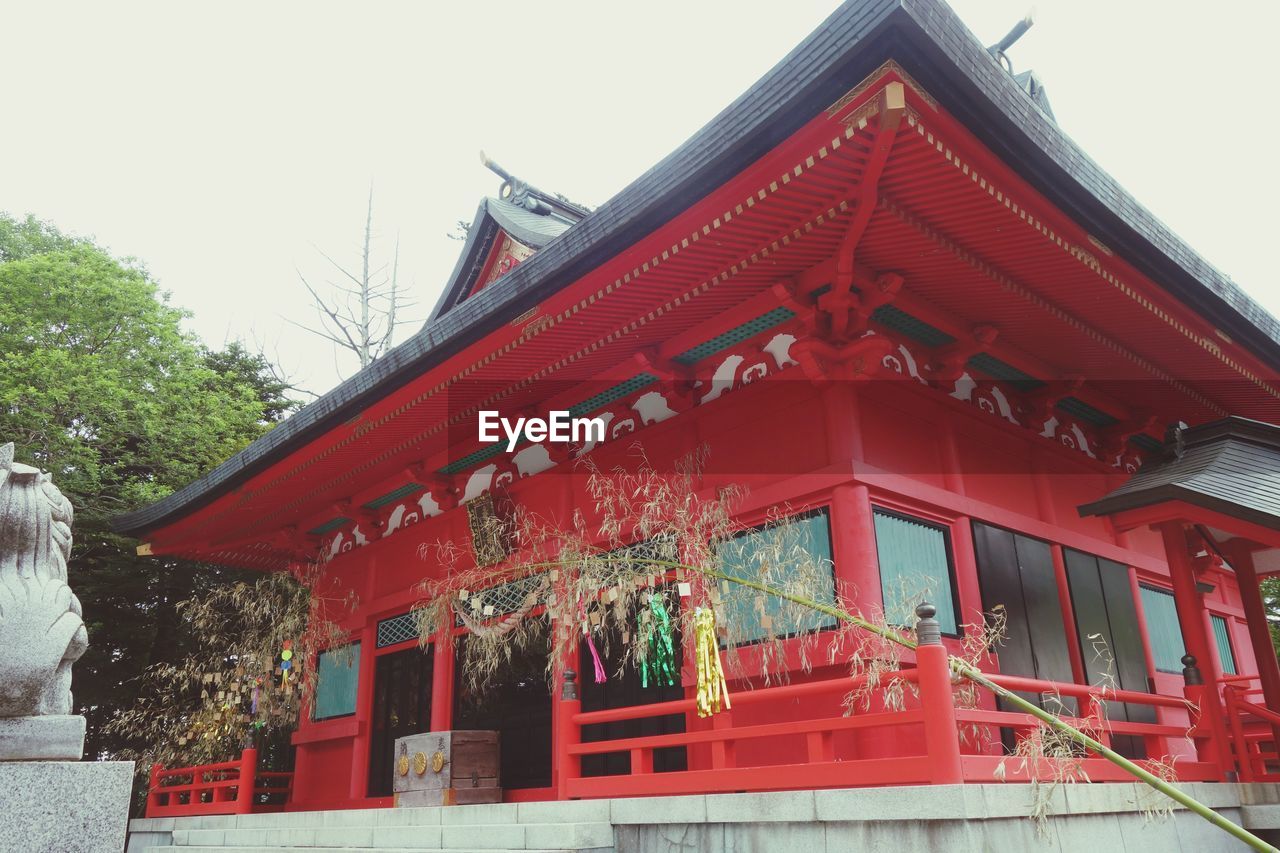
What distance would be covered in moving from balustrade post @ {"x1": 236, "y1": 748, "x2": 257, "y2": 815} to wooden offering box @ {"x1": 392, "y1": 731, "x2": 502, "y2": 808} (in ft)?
7.81

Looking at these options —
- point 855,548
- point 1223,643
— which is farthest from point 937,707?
point 1223,643

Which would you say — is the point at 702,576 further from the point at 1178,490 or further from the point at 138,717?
the point at 138,717

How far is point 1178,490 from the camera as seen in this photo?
19.6ft

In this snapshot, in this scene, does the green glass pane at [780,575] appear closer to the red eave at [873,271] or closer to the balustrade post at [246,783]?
the red eave at [873,271]

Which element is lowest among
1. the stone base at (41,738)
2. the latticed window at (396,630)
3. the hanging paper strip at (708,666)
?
the stone base at (41,738)

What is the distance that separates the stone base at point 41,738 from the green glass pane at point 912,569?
4.56 metres

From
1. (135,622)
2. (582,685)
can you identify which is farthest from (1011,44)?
(135,622)

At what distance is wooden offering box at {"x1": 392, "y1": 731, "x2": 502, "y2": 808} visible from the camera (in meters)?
8.34

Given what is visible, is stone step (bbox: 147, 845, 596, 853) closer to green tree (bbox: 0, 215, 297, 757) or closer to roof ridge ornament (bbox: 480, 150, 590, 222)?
green tree (bbox: 0, 215, 297, 757)

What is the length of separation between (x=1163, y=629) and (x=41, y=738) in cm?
927

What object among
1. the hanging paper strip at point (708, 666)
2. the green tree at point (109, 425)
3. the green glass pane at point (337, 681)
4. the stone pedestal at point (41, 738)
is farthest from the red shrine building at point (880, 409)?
the green tree at point (109, 425)

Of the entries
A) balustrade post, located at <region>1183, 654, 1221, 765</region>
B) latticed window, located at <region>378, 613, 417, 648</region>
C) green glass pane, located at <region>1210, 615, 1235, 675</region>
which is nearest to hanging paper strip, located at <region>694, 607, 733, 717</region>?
balustrade post, located at <region>1183, 654, 1221, 765</region>

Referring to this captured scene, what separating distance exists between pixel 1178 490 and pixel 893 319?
7.20 ft

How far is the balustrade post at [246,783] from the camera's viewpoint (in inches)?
396
